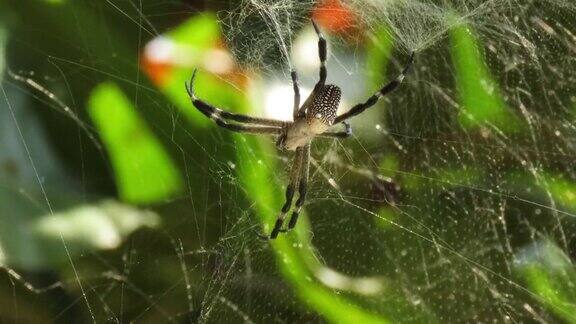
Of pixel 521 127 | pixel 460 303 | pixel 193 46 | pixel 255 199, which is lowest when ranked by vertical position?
pixel 460 303

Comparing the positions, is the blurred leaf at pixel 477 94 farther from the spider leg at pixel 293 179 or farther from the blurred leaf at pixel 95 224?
the blurred leaf at pixel 95 224

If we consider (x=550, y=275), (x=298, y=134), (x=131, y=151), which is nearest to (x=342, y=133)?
(x=298, y=134)

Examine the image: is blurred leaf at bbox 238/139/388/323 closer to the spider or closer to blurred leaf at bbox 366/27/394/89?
the spider

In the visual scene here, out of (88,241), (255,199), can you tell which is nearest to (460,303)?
(255,199)

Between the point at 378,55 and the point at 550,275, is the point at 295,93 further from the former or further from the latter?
the point at 550,275

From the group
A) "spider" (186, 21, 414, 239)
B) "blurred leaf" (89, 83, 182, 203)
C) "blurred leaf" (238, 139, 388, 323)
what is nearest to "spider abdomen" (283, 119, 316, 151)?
"spider" (186, 21, 414, 239)

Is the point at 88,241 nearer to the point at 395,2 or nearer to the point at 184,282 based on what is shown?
the point at 184,282
